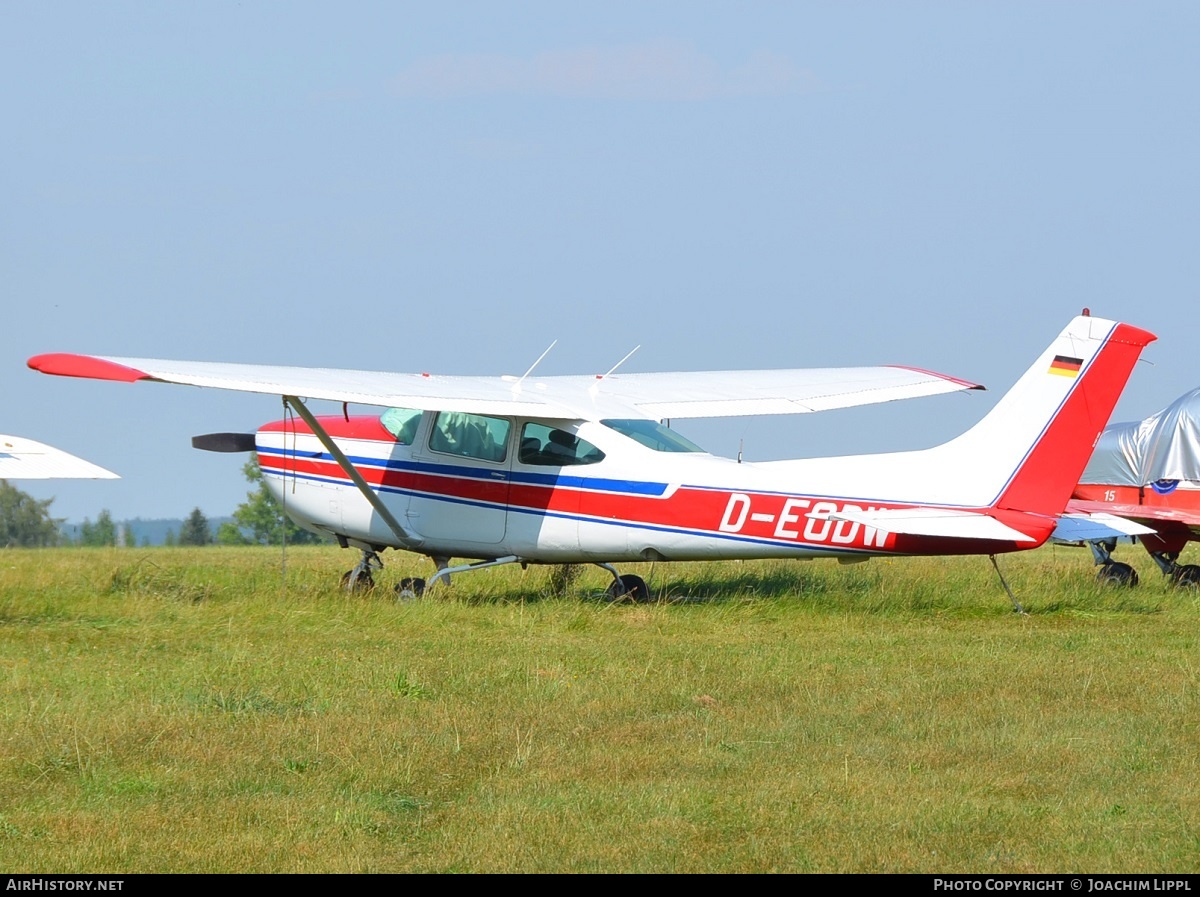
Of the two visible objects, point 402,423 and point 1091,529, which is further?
point 402,423

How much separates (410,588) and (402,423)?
1520 mm

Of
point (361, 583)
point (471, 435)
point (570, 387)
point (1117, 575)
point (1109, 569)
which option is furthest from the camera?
point (1109, 569)

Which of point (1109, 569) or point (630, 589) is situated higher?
point (630, 589)

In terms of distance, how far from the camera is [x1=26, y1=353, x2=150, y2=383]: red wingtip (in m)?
9.75

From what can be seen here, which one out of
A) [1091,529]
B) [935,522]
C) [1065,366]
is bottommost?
[1091,529]

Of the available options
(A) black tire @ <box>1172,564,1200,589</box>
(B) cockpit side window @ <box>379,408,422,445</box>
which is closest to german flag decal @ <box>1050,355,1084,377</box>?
(A) black tire @ <box>1172,564,1200,589</box>

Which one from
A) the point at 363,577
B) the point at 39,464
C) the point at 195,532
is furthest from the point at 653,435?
the point at 195,532

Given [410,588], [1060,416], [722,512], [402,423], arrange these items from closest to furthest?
[1060,416]
[722,512]
[410,588]
[402,423]

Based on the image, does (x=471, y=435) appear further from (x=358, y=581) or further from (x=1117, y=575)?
(x=1117, y=575)

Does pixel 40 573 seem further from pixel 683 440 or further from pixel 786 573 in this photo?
pixel 786 573

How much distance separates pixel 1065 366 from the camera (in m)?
11.0

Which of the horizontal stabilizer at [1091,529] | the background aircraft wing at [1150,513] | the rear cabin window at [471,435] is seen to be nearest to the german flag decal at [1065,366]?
the horizontal stabilizer at [1091,529]

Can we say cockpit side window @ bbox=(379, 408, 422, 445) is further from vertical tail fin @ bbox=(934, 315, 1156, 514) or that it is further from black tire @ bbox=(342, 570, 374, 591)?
vertical tail fin @ bbox=(934, 315, 1156, 514)
